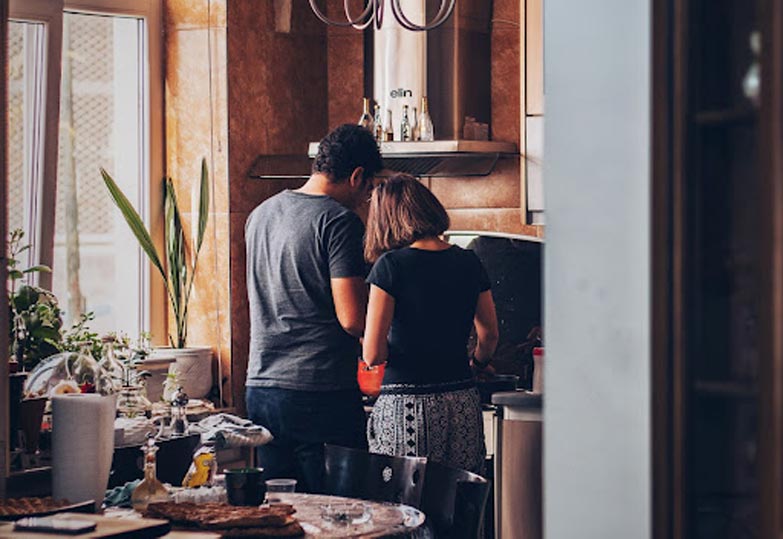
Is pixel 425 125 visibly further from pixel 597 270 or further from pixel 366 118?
pixel 597 270

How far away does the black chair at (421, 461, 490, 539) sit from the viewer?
3.18 metres

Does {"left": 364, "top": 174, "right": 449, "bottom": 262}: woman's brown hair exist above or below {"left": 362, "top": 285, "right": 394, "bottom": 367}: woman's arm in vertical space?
above

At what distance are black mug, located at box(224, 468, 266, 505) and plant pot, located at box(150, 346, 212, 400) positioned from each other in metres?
2.35

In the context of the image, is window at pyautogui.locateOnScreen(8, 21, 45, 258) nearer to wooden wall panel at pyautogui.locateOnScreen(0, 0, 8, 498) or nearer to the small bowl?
wooden wall panel at pyautogui.locateOnScreen(0, 0, 8, 498)

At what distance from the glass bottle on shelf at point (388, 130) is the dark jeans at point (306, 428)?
1.71 metres

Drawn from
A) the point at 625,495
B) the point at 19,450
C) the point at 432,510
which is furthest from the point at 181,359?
the point at 625,495

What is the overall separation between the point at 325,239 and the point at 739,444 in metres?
2.16

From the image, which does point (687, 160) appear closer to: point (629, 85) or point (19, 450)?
point (629, 85)

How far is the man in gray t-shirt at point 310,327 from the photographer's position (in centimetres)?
417

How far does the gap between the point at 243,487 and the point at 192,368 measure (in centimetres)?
244

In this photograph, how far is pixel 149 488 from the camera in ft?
10.9

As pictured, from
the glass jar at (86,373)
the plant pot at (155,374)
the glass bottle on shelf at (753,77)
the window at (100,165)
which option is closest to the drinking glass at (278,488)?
the glass jar at (86,373)

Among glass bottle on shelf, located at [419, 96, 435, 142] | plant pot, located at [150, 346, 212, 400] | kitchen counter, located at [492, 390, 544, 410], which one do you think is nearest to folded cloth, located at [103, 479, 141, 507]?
kitchen counter, located at [492, 390, 544, 410]

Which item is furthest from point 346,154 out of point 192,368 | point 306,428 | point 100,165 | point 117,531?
point 117,531
